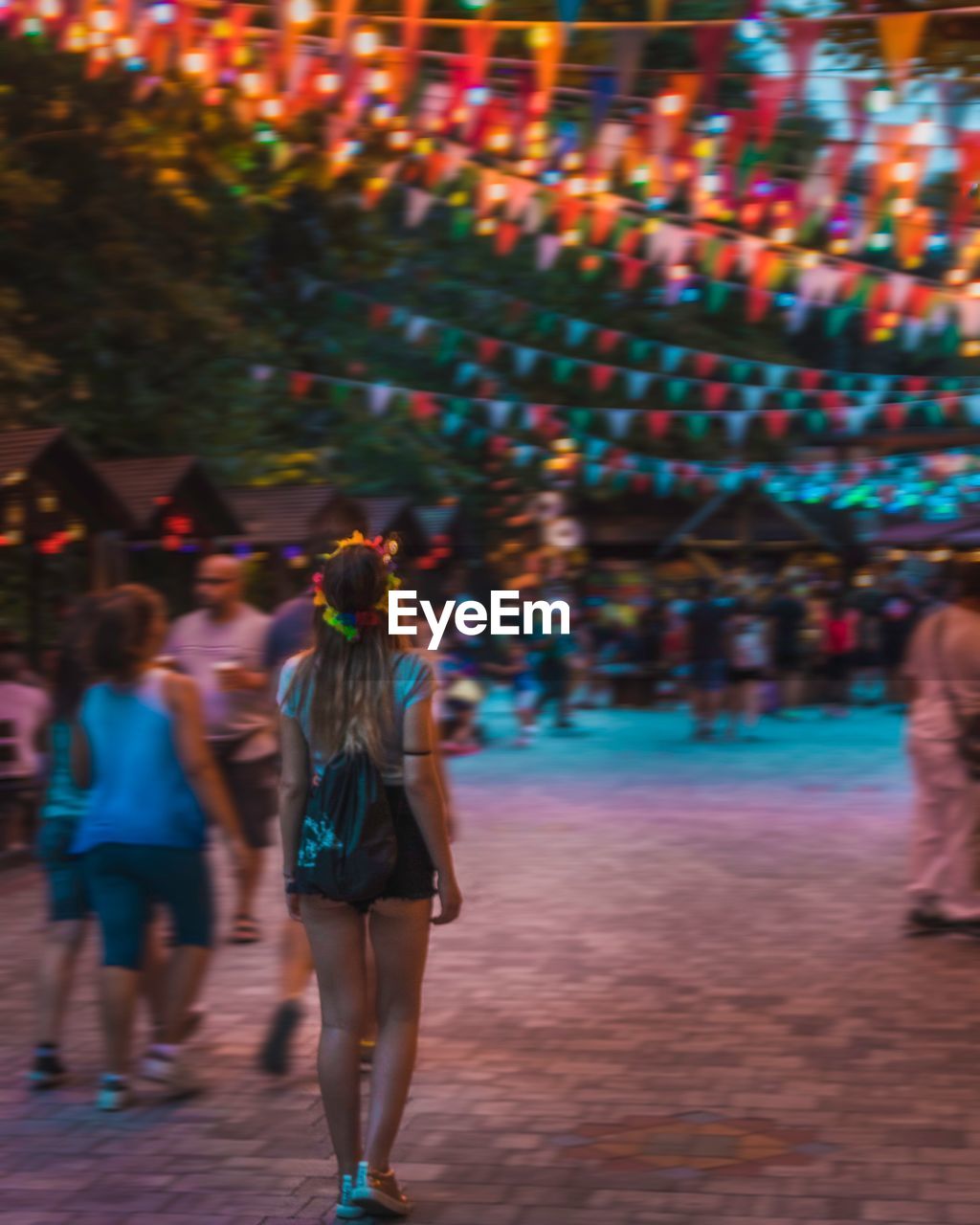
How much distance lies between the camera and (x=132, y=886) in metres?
5.63

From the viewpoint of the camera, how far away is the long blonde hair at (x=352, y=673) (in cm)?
440

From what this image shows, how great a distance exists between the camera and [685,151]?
10.7 m

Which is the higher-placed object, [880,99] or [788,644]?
[880,99]

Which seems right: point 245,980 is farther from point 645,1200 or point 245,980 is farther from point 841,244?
point 841,244

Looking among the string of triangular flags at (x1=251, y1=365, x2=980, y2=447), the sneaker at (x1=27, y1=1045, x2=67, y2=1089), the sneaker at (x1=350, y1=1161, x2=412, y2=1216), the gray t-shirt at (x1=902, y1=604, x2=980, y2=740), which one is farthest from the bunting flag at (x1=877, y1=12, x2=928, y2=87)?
the string of triangular flags at (x1=251, y1=365, x2=980, y2=447)

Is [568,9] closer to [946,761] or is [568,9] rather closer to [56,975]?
[56,975]

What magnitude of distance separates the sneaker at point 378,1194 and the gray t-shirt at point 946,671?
463 cm

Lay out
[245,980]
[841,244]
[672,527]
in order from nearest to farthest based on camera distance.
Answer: [245,980] < [841,244] < [672,527]

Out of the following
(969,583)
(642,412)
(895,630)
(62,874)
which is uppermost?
(642,412)

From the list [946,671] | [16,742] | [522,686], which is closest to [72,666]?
Result: [946,671]

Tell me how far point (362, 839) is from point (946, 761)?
15.8 ft

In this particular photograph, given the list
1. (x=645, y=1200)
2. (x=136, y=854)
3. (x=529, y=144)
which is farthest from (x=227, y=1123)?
(x=529, y=144)

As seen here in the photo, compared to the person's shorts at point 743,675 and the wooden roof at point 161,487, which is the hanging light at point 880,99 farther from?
the person's shorts at point 743,675

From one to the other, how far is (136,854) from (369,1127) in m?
1.47
